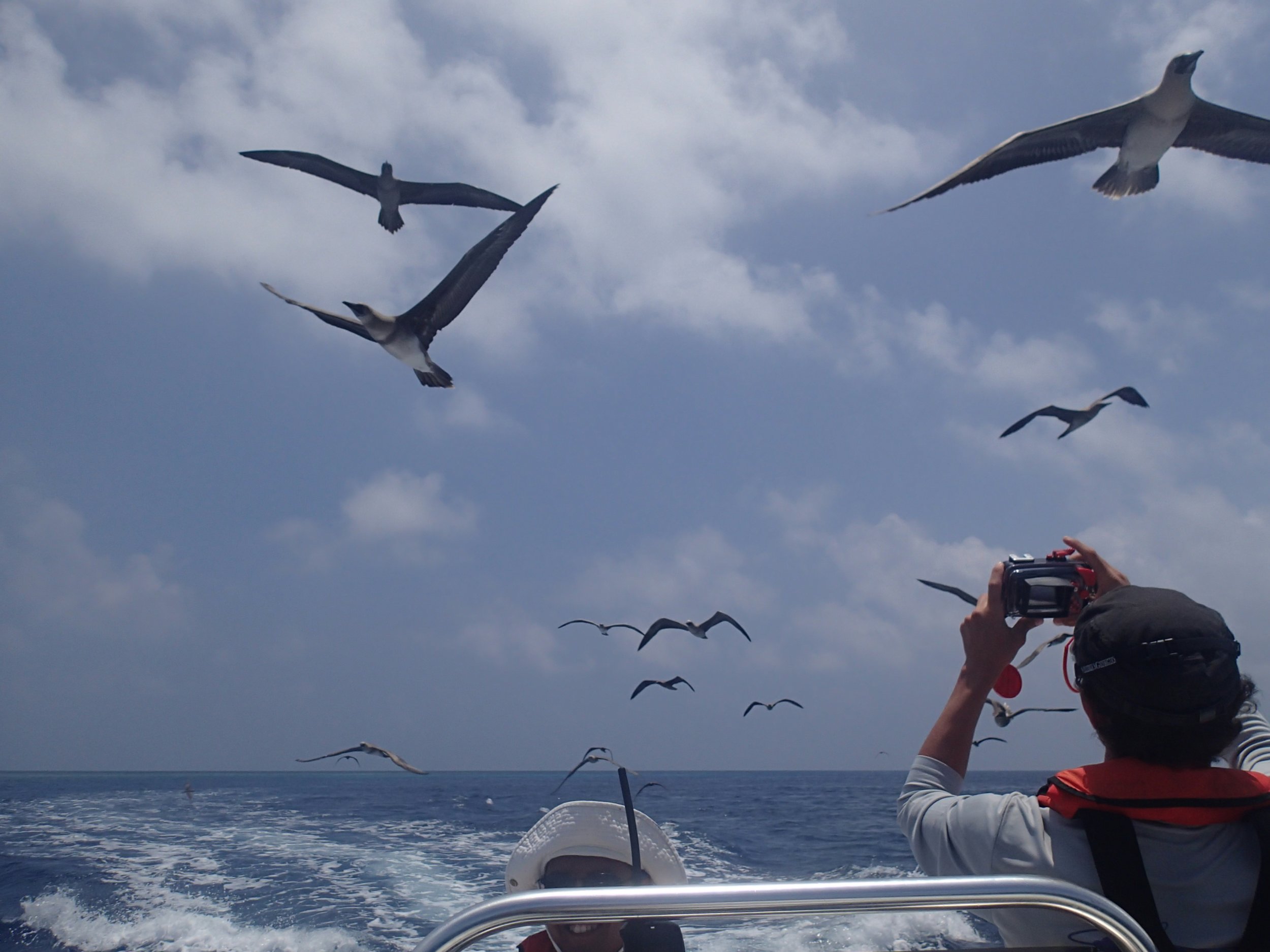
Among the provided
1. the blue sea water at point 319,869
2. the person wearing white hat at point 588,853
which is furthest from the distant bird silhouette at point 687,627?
the person wearing white hat at point 588,853

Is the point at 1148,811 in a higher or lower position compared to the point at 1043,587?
lower

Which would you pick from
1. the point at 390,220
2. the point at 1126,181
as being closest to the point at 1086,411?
the point at 1126,181

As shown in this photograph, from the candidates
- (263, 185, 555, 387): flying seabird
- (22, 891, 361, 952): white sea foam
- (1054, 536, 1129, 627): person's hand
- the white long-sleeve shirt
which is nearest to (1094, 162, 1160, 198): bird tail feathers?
(263, 185, 555, 387): flying seabird

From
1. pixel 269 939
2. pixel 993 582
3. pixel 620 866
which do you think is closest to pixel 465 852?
pixel 269 939

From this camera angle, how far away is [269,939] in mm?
9516

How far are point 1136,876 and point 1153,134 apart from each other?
7.87 metres

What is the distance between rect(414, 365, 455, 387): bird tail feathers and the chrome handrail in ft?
26.9

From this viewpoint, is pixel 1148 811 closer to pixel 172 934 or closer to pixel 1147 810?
pixel 1147 810

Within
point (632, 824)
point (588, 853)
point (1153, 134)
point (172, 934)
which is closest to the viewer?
point (632, 824)

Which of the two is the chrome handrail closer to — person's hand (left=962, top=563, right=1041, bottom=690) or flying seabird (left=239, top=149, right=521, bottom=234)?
person's hand (left=962, top=563, right=1041, bottom=690)

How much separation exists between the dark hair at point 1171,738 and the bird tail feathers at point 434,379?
26.7 ft

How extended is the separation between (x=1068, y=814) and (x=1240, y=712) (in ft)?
2.16

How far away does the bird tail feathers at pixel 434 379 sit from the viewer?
357 inches

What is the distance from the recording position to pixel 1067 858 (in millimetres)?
1440
